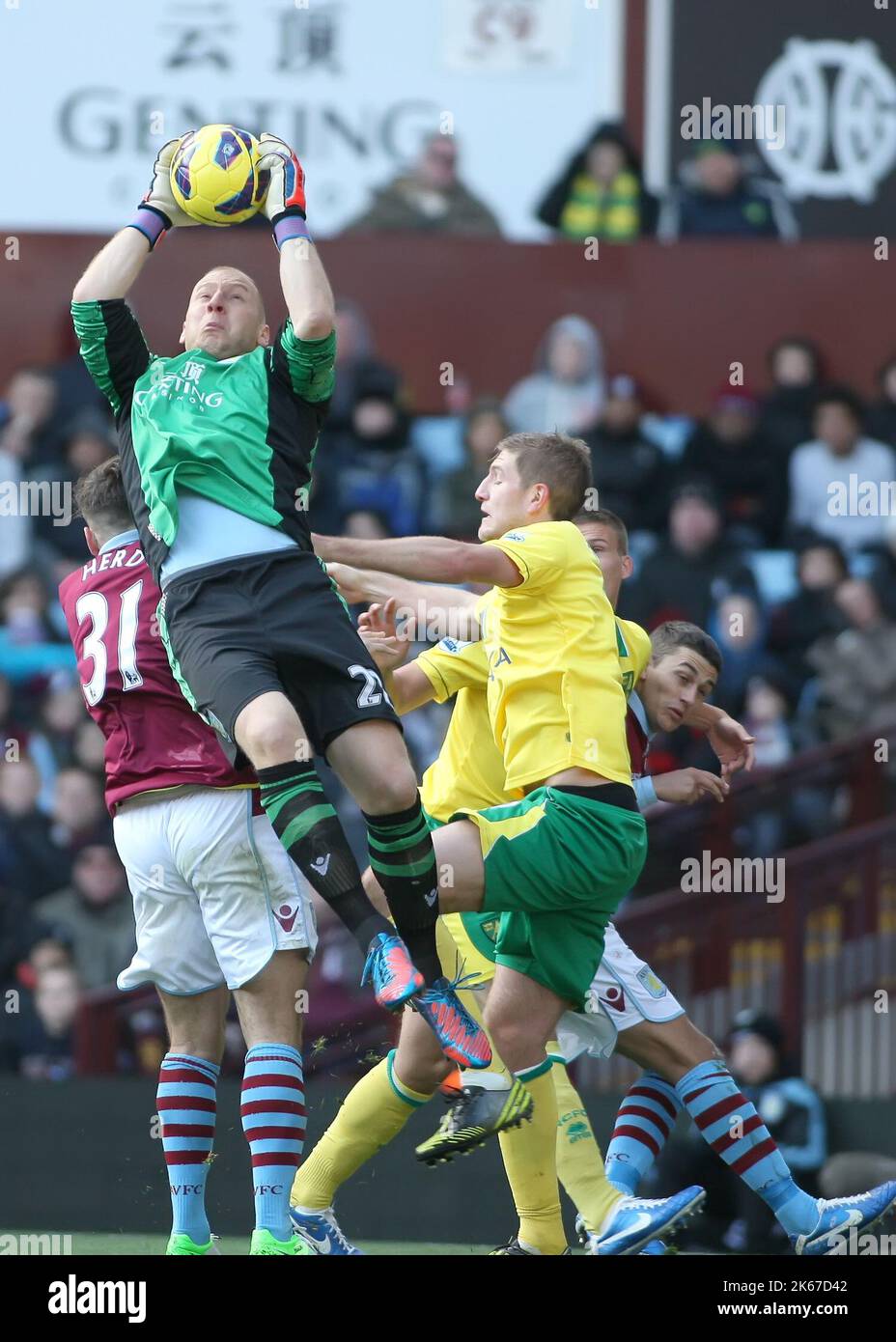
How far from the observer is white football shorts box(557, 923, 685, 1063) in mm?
6160

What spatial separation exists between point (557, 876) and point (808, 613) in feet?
17.5

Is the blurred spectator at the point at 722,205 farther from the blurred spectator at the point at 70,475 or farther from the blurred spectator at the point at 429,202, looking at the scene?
the blurred spectator at the point at 70,475

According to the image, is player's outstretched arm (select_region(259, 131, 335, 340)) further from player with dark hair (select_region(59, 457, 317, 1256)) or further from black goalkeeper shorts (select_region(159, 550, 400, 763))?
player with dark hair (select_region(59, 457, 317, 1256))

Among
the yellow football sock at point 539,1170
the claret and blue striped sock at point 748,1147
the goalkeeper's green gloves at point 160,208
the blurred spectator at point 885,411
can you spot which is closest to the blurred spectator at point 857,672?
the blurred spectator at point 885,411

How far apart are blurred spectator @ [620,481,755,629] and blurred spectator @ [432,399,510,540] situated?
0.97 meters

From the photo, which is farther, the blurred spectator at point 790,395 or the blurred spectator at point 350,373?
the blurred spectator at point 350,373

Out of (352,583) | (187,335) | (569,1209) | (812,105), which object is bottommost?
(569,1209)

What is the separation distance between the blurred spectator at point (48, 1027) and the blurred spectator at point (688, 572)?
3041 mm

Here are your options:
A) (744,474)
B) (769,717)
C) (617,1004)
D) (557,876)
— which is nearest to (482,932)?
(617,1004)

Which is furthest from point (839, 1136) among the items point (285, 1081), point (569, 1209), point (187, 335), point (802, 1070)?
point (187, 335)

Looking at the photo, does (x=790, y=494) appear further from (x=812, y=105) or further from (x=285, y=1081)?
(x=285, y=1081)

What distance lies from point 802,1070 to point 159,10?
7.53 m

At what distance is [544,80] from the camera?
1312cm

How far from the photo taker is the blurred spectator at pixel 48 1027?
9375 mm
